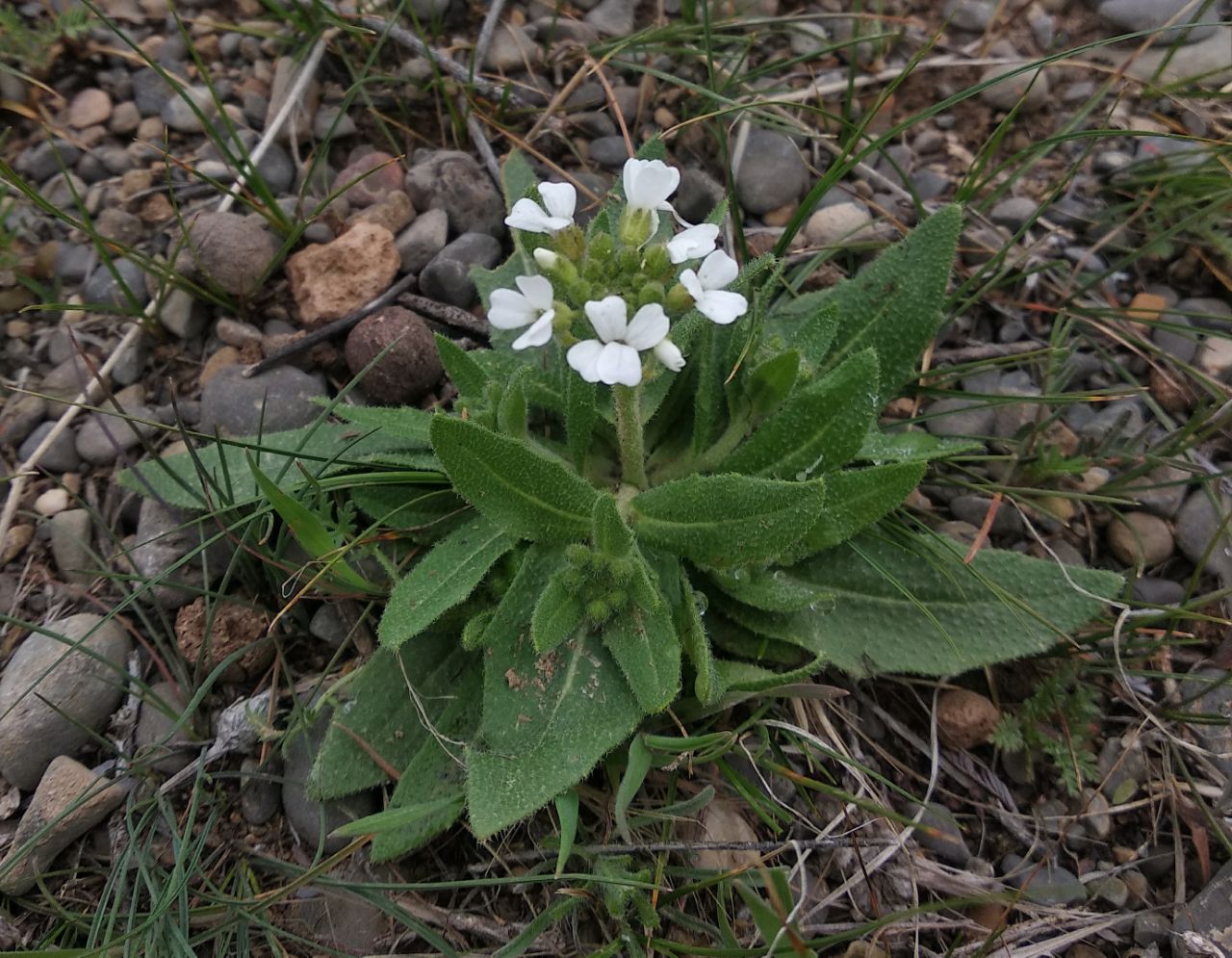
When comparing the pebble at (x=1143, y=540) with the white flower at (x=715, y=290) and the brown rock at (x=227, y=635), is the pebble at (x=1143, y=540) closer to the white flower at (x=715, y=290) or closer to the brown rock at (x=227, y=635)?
the white flower at (x=715, y=290)

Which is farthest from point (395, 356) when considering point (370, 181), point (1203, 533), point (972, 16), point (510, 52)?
point (972, 16)

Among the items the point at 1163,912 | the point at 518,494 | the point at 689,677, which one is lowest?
the point at 1163,912

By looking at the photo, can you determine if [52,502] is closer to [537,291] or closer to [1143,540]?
[537,291]

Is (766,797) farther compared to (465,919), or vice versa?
(766,797)

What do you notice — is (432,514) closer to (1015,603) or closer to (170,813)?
(170,813)

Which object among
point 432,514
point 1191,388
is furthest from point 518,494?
point 1191,388

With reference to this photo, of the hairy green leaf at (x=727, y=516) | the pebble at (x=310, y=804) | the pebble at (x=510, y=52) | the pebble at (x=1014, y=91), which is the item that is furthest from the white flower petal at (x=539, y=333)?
the pebble at (x=1014, y=91)
